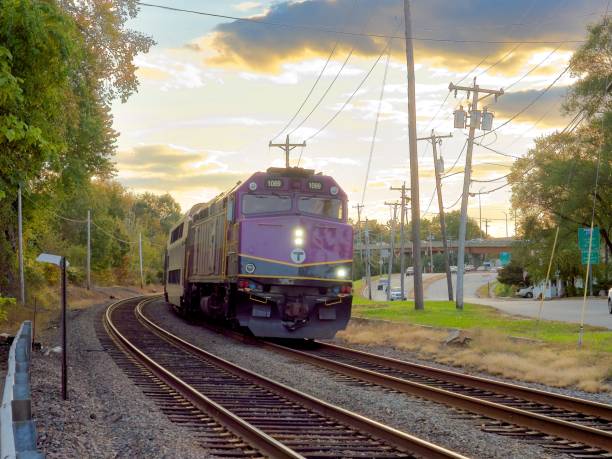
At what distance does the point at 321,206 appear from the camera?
19391mm

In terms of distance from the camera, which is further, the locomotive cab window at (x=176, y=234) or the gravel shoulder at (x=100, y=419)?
the locomotive cab window at (x=176, y=234)

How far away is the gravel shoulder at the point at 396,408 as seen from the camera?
26.9ft

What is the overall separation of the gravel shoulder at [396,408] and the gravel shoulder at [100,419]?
2.68 meters

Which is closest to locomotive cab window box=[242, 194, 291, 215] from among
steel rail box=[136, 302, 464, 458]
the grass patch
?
steel rail box=[136, 302, 464, 458]

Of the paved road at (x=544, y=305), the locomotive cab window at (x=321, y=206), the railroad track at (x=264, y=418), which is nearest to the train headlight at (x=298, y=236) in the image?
the locomotive cab window at (x=321, y=206)

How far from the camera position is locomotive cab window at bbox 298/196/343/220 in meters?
19.2

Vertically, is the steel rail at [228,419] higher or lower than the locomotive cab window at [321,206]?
lower

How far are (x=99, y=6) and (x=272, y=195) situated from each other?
7.16 m

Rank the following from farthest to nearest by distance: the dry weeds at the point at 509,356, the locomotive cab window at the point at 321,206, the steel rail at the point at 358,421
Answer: the locomotive cab window at the point at 321,206 → the dry weeds at the point at 509,356 → the steel rail at the point at 358,421

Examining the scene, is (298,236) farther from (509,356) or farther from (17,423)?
(17,423)

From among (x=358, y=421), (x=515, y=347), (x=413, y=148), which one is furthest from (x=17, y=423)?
(x=413, y=148)

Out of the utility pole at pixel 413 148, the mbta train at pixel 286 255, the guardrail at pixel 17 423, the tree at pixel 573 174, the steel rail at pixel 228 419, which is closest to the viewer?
the guardrail at pixel 17 423

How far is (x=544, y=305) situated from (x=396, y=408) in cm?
3711

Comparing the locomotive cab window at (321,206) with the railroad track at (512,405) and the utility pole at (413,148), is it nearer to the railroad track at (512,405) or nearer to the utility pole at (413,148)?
the railroad track at (512,405)
